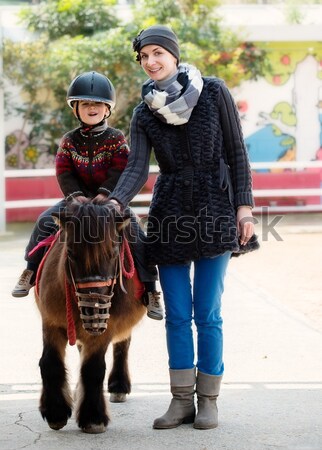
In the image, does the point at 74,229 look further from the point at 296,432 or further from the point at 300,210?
the point at 300,210

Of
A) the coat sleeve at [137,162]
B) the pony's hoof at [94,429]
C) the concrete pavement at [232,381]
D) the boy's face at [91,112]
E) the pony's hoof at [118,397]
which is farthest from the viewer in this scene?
the pony's hoof at [118,397]

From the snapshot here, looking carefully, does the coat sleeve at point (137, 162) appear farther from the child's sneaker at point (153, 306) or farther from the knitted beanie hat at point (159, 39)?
the child's sneaker at point (153, 306)

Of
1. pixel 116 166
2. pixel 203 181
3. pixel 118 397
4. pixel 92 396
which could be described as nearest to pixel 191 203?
pixel 203 181

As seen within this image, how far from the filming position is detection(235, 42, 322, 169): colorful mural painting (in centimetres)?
1962

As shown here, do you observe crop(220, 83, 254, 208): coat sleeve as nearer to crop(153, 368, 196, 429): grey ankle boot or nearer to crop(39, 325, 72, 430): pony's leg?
crop(153, 368, 196, 429): grey ankle boot

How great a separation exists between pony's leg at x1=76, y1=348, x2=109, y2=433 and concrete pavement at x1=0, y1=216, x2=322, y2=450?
2.7 inches

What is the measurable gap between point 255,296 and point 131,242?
4933 millimetres

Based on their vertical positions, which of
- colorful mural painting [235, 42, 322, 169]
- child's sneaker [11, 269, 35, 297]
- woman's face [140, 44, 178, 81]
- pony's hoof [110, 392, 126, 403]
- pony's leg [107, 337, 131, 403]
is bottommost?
pony's hoof [110, 392, 126, 403]

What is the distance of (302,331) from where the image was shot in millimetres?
8266

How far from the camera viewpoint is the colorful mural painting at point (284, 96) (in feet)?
64.4

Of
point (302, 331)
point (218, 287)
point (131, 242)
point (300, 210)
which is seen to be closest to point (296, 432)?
point (218, 287)

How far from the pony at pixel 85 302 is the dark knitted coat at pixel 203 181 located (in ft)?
1.01

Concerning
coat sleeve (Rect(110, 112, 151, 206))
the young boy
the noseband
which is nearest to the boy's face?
the young boy

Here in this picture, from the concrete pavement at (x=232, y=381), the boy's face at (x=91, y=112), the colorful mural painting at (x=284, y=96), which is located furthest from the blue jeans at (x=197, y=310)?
the colorful mural painting at (x=284, y=96)
